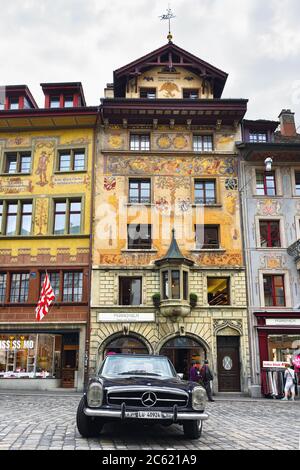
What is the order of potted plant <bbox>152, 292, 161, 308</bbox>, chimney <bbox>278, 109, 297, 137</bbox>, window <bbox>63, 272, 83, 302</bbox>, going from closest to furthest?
potted plant <bbox>152, 292, 161, 308</bbox> → window <bbox>63, 272, 83, 302</bbox> → chimney <bbox>278, 109, 297, 137</bbox>

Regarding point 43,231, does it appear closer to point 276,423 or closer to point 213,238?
point 213,238

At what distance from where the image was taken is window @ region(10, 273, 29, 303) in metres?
24.5

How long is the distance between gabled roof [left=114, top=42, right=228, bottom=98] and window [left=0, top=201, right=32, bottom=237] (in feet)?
33.9

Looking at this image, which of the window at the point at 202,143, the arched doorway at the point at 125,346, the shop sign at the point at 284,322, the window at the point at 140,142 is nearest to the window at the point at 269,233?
the shop sign at the point at 284,322

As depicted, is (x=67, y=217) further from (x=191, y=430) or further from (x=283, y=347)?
(x=191, y=430)

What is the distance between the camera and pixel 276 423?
10.8 m

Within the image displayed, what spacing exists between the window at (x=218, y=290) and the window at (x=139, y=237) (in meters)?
4.20

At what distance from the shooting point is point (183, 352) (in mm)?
23500

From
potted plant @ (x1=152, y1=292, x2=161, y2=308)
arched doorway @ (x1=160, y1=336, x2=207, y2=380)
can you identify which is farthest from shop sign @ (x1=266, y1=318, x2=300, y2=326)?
potted plant @ (x1=152, y1=292, x2=161, y2=308)

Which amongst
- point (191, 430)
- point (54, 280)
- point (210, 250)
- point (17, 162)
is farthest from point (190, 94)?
point (191, 430)

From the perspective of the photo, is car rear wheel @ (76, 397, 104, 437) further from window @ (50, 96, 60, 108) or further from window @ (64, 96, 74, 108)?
window @ (50, 96, 60, 108)

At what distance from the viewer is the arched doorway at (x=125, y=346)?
76.6ft
